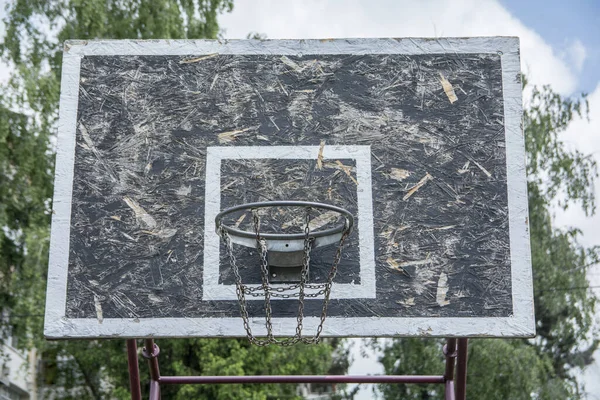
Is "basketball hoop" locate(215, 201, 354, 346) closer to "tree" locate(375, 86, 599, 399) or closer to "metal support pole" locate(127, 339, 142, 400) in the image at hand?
"metal support pole" locate(127, 339, 142, 400)

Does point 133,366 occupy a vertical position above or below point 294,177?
below

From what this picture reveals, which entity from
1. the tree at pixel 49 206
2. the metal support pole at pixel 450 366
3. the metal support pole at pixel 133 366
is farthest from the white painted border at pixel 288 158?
the tree at pixel 49 206

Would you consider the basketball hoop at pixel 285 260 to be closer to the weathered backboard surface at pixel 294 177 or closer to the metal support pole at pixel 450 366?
the weathered backboard surface at pixel 294 177

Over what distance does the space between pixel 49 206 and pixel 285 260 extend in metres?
9.85

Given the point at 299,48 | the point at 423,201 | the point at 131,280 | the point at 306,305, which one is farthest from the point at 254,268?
the point at 299,48

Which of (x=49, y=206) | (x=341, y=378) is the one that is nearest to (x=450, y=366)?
(x=341, y=378)

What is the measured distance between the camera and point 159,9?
47.9ft

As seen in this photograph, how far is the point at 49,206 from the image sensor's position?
44.1ft

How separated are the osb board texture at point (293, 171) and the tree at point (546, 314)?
9.57m

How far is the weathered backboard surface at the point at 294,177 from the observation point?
4.37 m

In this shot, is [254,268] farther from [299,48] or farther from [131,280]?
[299,48]

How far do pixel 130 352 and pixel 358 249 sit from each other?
1565 millimetres

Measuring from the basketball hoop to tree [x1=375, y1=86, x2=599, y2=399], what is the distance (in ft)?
32.4

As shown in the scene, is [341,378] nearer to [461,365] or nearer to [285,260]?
[461,365]
